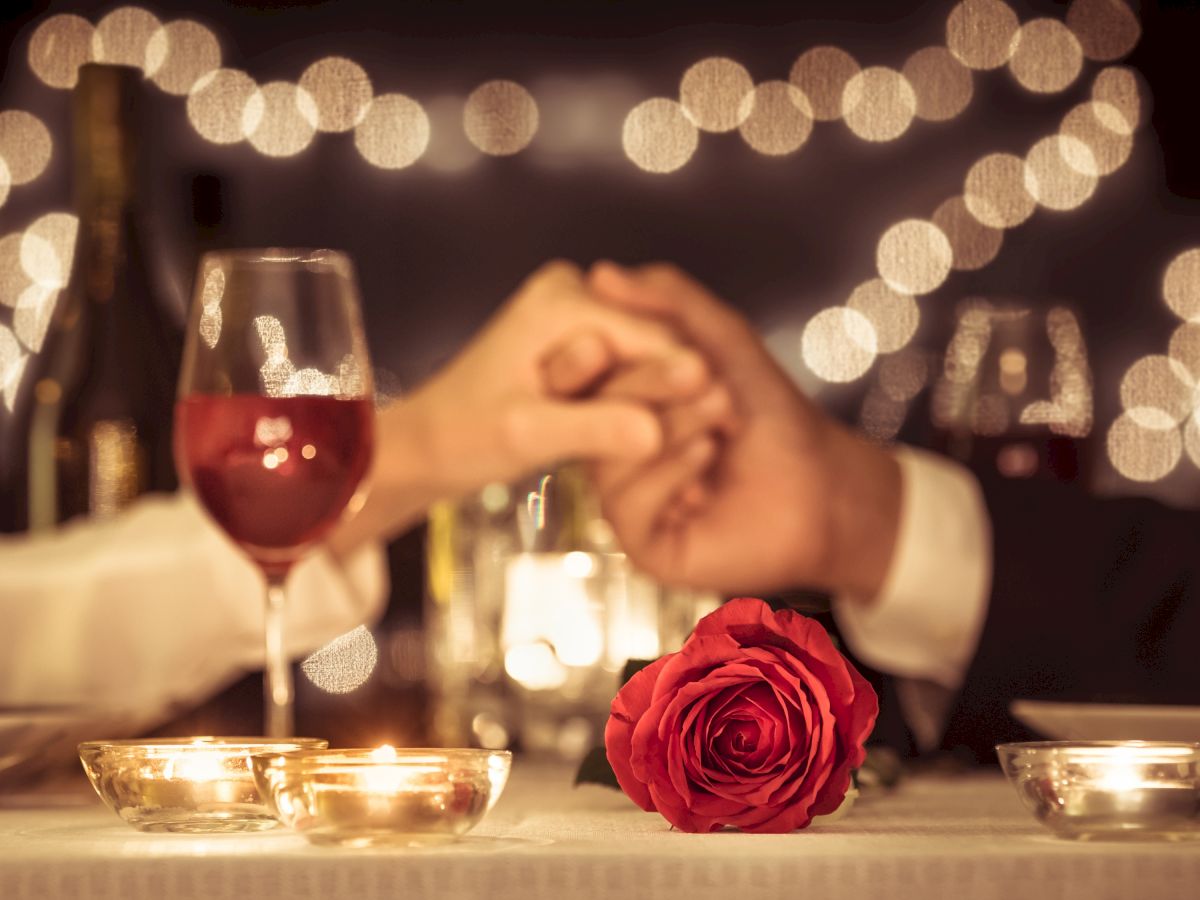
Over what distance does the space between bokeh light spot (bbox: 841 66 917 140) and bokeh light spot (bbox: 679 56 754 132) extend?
0.16 meters

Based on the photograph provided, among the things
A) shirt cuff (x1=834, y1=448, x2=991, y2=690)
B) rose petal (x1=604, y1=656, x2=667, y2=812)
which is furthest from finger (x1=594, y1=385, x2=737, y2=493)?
rose petal (x1=604, y1=656, x2=667, y2=812)

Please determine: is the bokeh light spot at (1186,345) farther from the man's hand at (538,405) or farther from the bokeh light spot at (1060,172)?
the man's hand at (538,405)

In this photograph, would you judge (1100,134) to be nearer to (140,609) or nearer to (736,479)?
(736,479)

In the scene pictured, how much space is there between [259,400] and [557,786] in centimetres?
25

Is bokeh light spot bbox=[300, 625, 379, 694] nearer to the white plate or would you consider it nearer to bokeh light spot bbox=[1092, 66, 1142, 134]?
bokeh light spot bbox=[1092, 66, 1142, 134]

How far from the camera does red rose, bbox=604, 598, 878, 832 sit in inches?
22.7

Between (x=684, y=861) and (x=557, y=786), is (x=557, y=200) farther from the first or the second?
(x=684, y=861)

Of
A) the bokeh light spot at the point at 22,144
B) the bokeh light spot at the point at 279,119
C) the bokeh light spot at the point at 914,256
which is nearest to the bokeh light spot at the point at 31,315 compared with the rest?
the bokeh light spot at the point at 22,144

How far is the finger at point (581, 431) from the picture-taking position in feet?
4.12

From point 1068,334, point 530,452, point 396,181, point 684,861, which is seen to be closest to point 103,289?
point 530,452

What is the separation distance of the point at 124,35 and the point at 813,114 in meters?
1.10

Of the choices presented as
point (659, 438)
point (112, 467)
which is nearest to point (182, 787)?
point (659, 438)

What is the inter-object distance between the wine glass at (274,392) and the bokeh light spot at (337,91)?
191cm

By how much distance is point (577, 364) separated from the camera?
1.32 metres
